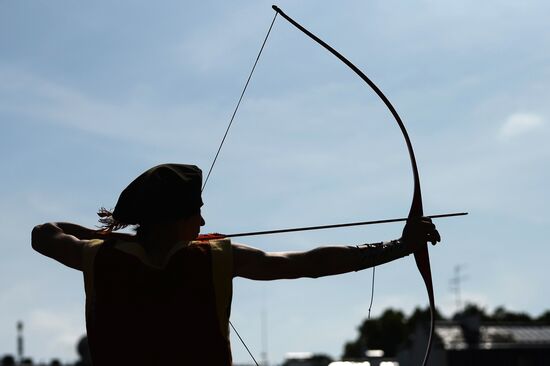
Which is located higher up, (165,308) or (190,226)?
(190,226)

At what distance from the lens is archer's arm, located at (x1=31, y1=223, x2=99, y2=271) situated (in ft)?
12.4

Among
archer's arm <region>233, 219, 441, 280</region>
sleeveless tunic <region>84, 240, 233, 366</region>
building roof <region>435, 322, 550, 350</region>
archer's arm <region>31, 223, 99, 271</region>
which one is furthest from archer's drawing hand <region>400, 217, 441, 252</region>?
building roof <region>435, 322, 550, 350</region>

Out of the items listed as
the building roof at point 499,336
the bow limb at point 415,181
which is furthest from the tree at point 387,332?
the bow limb at point 415,181

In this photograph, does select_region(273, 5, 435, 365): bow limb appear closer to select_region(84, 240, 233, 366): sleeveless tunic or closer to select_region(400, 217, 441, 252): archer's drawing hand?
select_region(400, 217, 441, 252): archer's drawing hand

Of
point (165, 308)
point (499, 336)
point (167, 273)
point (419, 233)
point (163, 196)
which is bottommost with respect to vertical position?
point (499, 336)

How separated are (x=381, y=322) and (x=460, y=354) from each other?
59245mm

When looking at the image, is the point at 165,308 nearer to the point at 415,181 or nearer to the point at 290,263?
the point at 290,263

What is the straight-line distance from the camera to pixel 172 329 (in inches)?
139

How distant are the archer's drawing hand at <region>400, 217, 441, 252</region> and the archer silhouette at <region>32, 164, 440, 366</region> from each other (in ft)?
1.17

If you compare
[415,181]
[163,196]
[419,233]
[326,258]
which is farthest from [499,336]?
[163,196]

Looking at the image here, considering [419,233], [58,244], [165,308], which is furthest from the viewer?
[419,233]

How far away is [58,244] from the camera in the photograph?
389cm

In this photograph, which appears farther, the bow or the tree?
the tree

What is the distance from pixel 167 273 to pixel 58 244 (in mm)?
557
